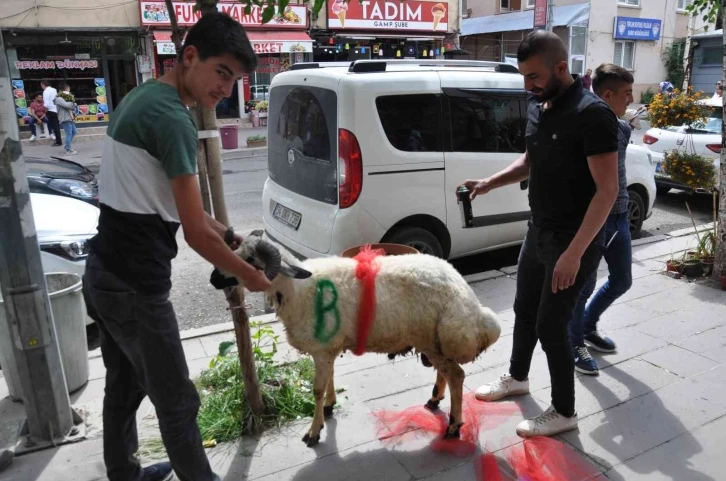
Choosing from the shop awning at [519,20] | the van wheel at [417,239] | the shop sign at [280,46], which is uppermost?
the shop awning at [519,20]

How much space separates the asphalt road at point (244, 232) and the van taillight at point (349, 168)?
52.5 inches

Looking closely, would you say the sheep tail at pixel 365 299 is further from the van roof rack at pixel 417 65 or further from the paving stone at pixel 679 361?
the van roof rack at pixel 417 65

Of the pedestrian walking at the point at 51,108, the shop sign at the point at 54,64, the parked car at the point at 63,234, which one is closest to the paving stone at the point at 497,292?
the parked car at the point at 63,234

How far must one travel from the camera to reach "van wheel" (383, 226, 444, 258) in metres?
5.61

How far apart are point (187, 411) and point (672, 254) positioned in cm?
594

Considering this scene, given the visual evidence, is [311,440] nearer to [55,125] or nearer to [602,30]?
[55,125]

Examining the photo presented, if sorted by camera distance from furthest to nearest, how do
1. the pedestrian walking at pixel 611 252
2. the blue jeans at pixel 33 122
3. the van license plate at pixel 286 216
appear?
1. the blue jeans at pixel 33 122
2. the van license plate at pixel 286 216
3. the pedestrian walking at pixel 611 252

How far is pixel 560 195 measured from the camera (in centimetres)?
312

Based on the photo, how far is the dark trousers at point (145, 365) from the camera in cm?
245

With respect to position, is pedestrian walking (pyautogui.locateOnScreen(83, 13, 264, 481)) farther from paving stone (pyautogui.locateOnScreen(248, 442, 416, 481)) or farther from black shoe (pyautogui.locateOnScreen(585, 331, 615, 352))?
black shoe (pyautogui.locateOnScreen(585, 331, 615, 352))

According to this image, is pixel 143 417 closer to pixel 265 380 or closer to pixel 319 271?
pixel 265 380

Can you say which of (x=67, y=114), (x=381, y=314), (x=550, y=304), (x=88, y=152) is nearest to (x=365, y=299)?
(x=381, y=314)

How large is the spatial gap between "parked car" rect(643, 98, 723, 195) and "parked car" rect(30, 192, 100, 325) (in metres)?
7.93

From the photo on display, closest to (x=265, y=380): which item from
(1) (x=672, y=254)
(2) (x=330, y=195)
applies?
(2) (x=330, y=195)
